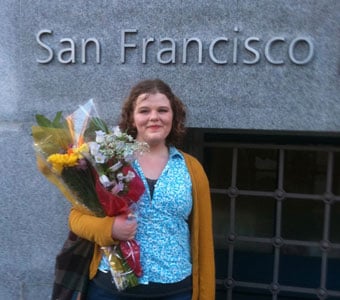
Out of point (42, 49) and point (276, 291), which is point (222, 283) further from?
point (42, 49)

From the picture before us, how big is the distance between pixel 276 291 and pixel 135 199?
164cm

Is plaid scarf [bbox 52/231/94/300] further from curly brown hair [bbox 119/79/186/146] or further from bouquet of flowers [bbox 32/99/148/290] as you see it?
curly brown hair [bbox 119/79/186/146]

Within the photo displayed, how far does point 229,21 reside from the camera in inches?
124

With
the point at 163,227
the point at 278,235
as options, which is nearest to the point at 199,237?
the point at 163,227

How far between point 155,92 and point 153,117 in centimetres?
14

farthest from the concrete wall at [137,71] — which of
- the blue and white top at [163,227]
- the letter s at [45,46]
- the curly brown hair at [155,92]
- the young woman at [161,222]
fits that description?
the blue and white top at [163,227]

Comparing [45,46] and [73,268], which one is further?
[45,46]

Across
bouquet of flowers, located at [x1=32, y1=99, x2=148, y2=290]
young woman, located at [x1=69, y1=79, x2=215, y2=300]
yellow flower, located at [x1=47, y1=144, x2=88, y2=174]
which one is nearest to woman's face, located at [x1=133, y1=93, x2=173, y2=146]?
young woman, located at [x1=69, y1=79, x2=215, y2=300]

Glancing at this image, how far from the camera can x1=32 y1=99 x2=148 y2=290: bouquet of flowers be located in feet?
7.34

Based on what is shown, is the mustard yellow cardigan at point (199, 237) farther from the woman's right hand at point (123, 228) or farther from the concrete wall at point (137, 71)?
the concrete wall at point (137, 71)

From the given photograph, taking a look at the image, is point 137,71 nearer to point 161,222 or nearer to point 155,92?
point 155,92

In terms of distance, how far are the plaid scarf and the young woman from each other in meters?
0.10

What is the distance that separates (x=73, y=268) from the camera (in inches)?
109

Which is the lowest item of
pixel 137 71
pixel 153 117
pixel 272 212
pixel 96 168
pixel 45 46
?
pixel 272 212
